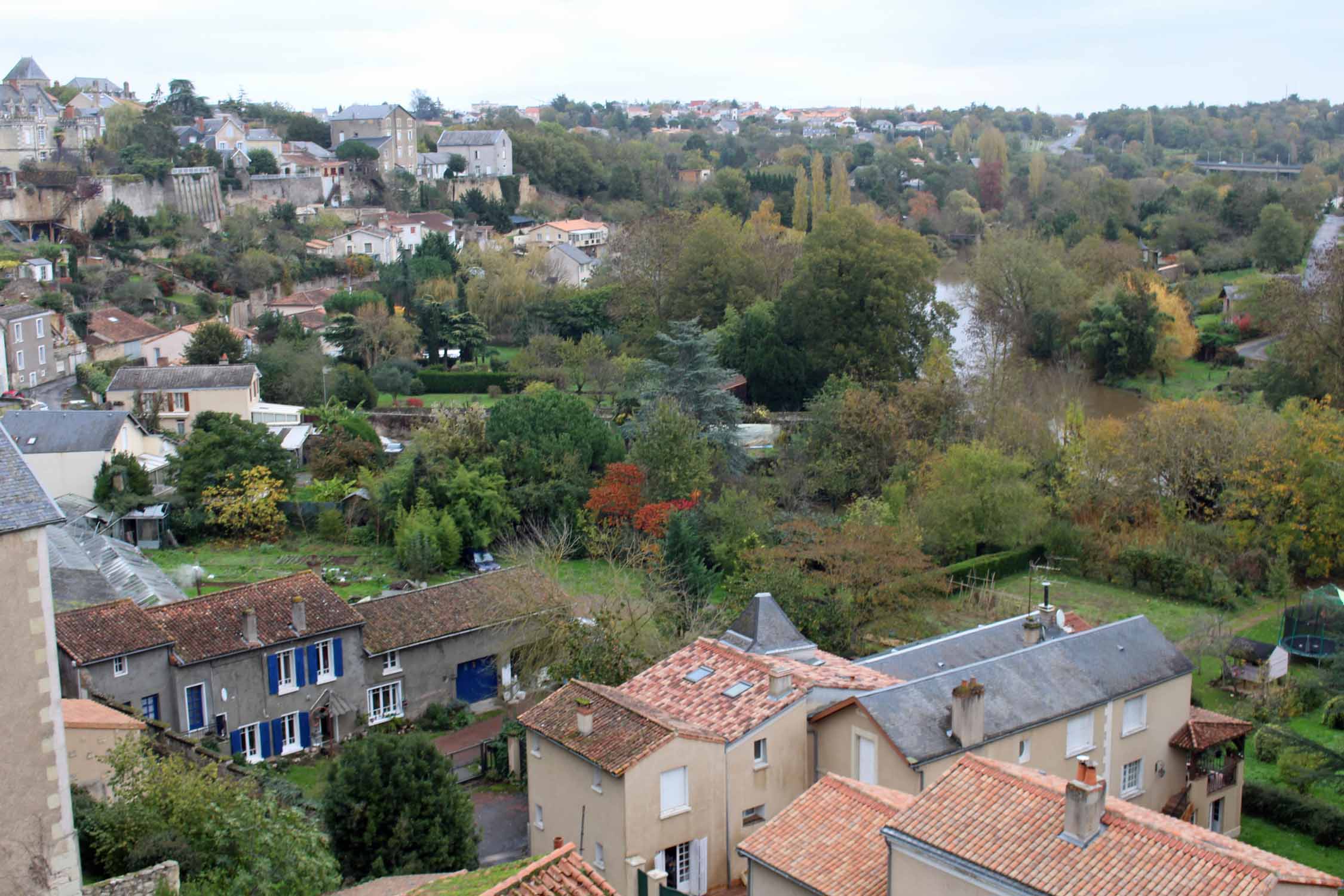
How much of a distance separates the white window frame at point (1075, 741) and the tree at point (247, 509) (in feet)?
70.3

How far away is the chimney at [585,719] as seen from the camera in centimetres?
1672

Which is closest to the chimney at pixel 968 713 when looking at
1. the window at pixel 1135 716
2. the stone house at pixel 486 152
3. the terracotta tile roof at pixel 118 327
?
the window at pixel 1135 716

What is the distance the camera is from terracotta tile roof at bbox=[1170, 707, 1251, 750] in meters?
19.5

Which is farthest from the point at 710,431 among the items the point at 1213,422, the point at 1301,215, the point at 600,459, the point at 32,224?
the point at 1301,215

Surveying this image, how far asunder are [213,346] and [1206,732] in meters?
34.1

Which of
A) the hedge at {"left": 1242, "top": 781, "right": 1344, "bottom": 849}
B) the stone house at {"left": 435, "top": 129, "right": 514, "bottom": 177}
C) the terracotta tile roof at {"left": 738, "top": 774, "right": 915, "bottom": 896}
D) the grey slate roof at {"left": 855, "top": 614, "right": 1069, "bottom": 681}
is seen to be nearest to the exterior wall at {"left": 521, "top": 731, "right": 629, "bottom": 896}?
the terracotta tile roof at {"left": 738, "top": 774, "right": 915, "bottom": 896}

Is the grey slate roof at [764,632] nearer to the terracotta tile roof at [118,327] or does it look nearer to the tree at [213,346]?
the tree at [213,346]

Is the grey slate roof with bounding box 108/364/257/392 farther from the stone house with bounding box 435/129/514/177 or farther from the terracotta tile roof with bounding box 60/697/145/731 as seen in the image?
the stone house with bounding box 435/129/514/177

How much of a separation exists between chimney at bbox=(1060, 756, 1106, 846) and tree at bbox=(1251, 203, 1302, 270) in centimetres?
5858

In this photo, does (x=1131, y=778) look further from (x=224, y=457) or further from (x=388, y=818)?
(x=224, y=457)

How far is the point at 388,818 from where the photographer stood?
16.0m

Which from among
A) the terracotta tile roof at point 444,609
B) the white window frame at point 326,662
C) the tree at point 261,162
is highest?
the tree at point 261,162

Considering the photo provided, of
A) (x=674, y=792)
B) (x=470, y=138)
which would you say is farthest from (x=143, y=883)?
(x=470, y=138)

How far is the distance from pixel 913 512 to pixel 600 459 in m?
8.69
